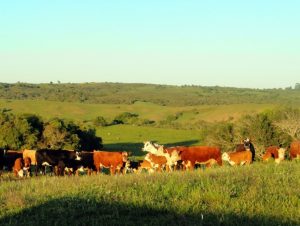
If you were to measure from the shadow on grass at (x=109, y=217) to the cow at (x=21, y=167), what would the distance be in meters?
13.3

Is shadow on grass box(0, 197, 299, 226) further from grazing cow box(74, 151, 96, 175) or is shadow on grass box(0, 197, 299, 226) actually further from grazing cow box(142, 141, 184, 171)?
grazing cow box(74, 151, 96, 175)

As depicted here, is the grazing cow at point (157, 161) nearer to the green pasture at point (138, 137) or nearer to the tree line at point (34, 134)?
the tree line at point (34, 134)

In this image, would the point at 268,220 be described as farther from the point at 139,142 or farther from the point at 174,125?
the point at 174,125

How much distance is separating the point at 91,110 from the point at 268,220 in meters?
154

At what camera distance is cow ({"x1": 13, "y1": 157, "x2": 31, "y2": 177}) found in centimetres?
2359

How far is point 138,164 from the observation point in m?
27.1

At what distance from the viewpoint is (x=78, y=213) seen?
10.1 meters

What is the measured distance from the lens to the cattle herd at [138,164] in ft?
74.1

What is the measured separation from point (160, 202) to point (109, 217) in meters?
1.43

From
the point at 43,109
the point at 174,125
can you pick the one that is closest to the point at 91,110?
the point at 43,109

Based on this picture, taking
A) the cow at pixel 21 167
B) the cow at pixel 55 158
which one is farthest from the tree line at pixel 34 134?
the cow at pixel 21 167

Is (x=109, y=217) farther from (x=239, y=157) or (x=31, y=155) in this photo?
(x=31, y=155)

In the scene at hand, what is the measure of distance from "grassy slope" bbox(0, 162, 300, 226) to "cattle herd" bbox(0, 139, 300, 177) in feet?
30.0

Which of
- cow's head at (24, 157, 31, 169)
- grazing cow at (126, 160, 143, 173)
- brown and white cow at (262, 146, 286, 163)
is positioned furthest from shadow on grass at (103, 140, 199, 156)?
brown and white cow at (262, 146, 286, 163)
